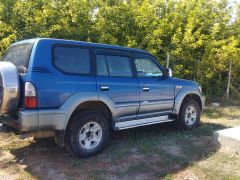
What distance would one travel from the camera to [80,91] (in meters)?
4.96

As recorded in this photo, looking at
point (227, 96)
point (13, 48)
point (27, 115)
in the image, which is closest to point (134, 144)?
point (27, 115)

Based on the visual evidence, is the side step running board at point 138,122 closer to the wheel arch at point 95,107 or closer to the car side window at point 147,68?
the wheel arch at point 95,107

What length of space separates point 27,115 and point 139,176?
183cm

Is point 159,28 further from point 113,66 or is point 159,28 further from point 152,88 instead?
point 113,66

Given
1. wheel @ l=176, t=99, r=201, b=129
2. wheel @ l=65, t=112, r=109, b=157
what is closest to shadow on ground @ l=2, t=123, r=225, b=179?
wheel @ l=65, t=112, r=109, b=157

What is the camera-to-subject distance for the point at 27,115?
443 cm

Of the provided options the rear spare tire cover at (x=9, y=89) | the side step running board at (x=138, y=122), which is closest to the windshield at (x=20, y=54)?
the rear spare tire cover at (x=9, y=89)

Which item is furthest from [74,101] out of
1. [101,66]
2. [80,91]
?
[101,66]

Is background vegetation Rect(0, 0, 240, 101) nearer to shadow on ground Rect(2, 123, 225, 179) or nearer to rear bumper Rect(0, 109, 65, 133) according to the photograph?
shadow on ground Rect(2, 123, 225, 179)

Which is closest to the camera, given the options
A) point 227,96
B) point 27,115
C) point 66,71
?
point 27,115

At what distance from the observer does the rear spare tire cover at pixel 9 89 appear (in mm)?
4441

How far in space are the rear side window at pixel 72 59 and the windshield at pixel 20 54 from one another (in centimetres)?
41

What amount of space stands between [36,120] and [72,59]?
1.17 metres

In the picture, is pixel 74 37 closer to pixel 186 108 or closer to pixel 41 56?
pixel 186 108
